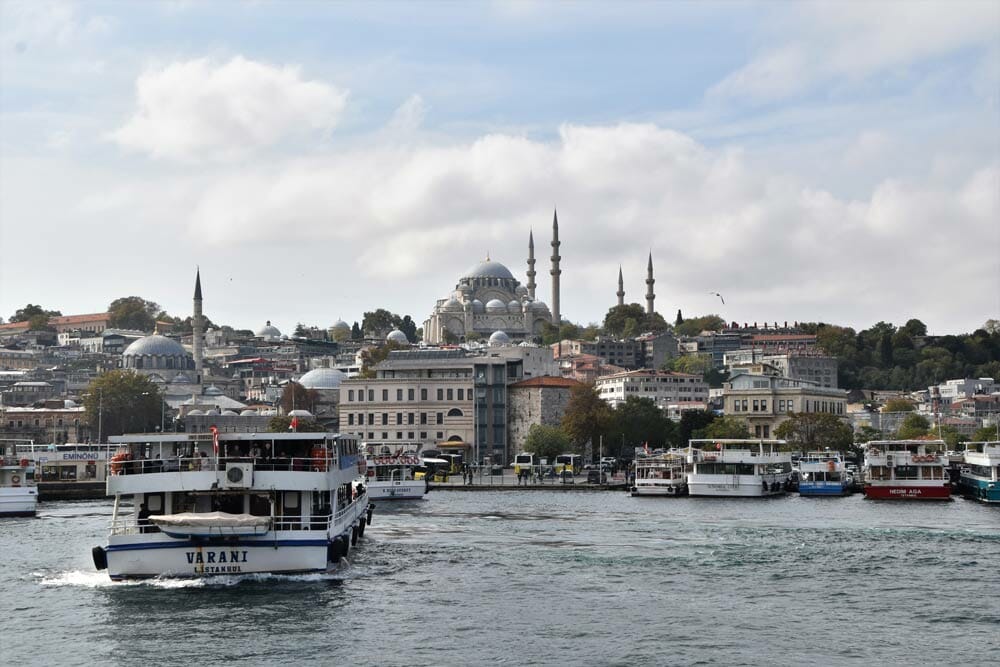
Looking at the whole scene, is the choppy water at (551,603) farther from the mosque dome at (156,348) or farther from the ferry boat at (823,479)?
the mosque dome at (156,348)

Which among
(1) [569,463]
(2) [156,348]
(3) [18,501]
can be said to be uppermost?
(2) [156,348]

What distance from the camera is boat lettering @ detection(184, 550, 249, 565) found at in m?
31.0

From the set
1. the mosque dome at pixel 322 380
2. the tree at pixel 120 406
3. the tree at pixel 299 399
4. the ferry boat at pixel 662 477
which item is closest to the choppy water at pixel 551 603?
the ferry boat at pixel 662 477

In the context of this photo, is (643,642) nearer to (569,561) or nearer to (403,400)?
(569,561)

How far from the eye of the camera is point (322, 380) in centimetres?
Result: 14675

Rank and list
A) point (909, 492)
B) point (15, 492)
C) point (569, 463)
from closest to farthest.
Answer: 1. point (15, 492)
2. point (909, 492)
3. point (569, 463)

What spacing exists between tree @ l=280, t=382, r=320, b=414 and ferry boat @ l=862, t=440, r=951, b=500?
74.3 meters

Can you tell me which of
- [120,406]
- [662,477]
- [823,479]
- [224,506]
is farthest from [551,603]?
[120,406]

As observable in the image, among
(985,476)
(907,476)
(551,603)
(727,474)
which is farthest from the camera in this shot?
(727,474)

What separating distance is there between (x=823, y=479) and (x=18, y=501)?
110ft

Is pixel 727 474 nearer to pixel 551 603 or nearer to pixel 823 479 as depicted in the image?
pixel 823 479

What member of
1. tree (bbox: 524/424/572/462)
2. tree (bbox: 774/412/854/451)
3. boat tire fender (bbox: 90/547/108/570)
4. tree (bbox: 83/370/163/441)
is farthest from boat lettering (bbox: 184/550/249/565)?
tree (bbox: 83/370/163/441)

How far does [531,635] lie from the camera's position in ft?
88.0

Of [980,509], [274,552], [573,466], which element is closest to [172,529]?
[274,552]
